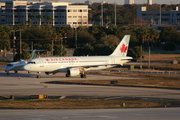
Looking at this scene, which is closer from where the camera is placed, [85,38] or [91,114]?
[91,114]

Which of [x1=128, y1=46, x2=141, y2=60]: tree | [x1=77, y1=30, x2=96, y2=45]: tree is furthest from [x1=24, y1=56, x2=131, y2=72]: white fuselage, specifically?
[x1=77, y1=30, x2=96, y2=45]: tree

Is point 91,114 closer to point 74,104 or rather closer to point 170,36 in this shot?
point 74,104

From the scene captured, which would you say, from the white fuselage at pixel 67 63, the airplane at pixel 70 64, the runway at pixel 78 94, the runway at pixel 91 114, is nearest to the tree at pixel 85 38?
the runway at pixel 78 94

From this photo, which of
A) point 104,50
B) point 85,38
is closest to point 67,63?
point 104,50

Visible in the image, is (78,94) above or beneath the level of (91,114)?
beneath

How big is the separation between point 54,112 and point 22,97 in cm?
1370

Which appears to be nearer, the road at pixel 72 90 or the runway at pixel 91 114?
the runway at pixel 91 114

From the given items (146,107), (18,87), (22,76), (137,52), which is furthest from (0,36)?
(146,107)

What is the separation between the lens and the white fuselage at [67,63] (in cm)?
6929

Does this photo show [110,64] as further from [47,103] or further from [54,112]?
[54,112]

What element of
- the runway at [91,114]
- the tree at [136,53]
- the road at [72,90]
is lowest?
the road at [72,90]

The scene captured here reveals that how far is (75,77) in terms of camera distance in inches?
2884

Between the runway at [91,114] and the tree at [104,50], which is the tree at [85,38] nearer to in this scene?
the tree at [104,50]

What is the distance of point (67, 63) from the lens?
235ft
